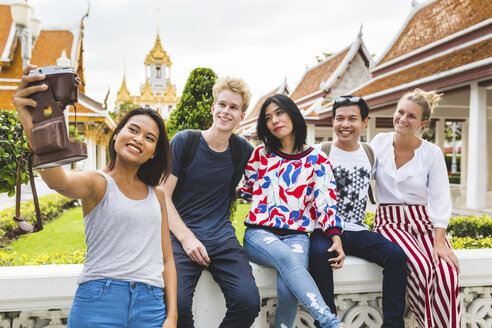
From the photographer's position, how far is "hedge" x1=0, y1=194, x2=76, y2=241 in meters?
6.78

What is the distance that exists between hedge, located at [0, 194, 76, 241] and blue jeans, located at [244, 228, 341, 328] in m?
4.88

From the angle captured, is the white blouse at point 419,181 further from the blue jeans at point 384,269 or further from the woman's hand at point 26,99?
the woman's hand at point 26,99

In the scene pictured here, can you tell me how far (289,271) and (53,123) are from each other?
4.68 feet

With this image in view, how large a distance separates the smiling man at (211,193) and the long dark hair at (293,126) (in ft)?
0.49

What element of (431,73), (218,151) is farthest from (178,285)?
(431,73)

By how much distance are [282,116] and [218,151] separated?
1.62 feet

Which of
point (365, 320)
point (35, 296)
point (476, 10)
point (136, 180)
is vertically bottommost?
point (365, 320)

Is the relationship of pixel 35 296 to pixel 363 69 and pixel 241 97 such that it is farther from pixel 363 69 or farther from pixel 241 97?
pixel 363 69

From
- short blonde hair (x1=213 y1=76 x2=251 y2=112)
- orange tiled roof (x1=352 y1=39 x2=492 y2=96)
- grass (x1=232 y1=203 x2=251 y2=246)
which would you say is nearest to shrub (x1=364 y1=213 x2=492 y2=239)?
grass (x1=232 y1=203 x2=251 y2=246)

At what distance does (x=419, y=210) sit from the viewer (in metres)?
2.71

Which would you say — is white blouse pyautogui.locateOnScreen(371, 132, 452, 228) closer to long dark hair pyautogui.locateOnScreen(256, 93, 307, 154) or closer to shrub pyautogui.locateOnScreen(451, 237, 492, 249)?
long dark hair pyautogui.locateOnScreen(256, 93, 307, 154)

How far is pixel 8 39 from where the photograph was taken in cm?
1588

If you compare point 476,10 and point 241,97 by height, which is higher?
point 476,10

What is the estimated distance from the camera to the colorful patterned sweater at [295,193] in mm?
2434
